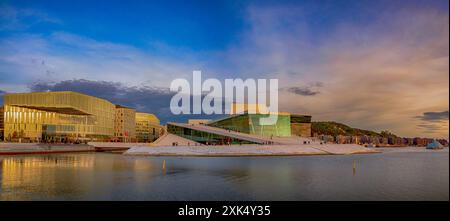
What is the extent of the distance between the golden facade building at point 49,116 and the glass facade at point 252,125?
50.8m

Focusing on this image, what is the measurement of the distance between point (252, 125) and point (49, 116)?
66972 millimetres

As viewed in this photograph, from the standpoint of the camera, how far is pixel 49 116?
114m

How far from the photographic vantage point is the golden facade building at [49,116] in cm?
10662

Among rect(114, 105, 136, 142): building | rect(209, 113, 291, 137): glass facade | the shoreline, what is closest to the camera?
the shoreline

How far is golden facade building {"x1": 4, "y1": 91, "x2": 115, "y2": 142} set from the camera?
10662 centimetres

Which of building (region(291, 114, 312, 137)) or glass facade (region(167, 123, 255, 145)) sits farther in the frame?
building (region(291, 114, 312, 137))

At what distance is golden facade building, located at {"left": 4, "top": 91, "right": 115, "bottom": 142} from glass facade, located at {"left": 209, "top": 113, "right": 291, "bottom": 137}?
50.8m

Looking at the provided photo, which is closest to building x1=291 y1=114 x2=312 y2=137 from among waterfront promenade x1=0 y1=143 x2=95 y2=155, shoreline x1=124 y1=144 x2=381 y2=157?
shoreline x1=124 y1=144 x2=381 y2=157

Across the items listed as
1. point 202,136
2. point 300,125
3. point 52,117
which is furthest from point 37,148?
point 300,125

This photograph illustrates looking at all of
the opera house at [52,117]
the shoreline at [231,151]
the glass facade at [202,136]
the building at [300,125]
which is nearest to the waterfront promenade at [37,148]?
the opera house at [52,117]

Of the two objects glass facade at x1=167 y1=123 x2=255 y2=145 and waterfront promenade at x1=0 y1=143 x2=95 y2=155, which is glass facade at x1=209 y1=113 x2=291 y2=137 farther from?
waterfront promenade at x1=0 y1=143 x2=95 y2=155

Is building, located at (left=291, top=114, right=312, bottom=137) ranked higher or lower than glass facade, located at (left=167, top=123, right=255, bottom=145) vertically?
higher
